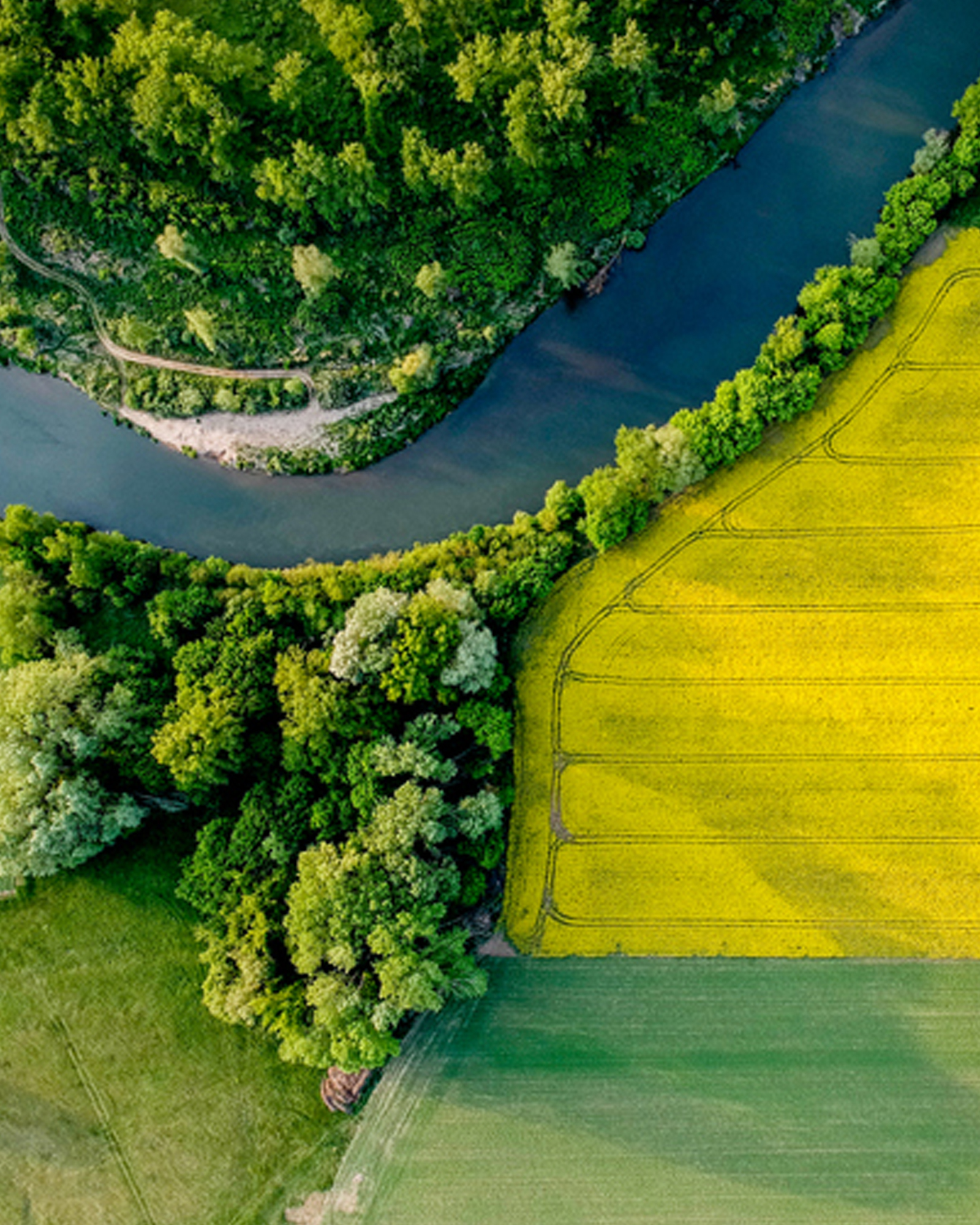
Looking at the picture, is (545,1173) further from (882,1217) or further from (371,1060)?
(882,1217)

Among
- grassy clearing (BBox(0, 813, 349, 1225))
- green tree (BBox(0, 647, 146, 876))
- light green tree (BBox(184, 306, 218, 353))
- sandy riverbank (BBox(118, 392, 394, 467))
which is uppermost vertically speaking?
light green tree (BBox(184, 306, 218, 353))

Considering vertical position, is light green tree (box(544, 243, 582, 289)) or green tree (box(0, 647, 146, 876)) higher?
light green tree (box(544, 243, 582, 289))

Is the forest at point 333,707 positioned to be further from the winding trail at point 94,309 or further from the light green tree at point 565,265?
the winding trail at point 94,309

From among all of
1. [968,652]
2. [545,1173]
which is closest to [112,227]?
[968,652]

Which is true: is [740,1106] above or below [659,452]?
below

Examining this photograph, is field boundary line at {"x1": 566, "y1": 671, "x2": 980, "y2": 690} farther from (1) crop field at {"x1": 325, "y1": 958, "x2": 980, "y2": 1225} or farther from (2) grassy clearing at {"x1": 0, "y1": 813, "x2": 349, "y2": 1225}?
(2) grassy clearing at {"x1": 0, "y1": 813, "x2": 349, "y2": 1225}

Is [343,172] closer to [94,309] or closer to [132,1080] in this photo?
[94,309]

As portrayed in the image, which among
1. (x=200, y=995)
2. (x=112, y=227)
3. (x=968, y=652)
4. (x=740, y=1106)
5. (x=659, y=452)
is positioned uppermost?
(x=112, y=227)

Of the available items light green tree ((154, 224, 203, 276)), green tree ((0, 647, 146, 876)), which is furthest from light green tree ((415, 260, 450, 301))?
green tree ((0, 647, 146, 876))
